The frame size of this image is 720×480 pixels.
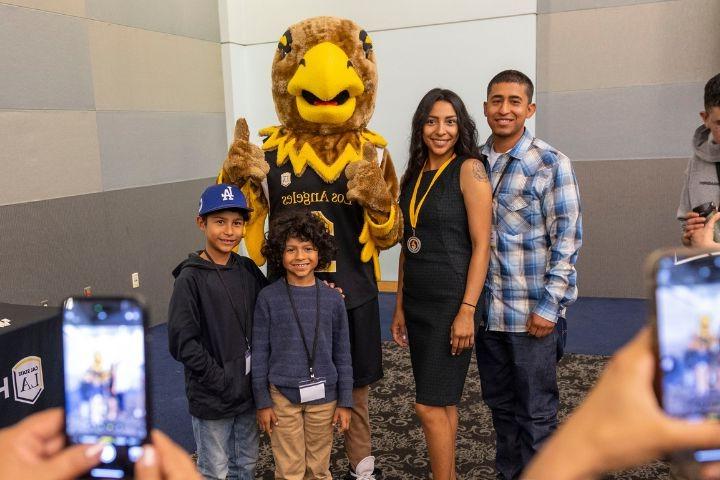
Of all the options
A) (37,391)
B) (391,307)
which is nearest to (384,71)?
(391,307)

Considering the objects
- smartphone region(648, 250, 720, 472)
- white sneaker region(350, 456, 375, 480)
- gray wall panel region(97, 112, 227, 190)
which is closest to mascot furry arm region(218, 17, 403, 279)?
white sneaker region(350, 456, 375, 480)

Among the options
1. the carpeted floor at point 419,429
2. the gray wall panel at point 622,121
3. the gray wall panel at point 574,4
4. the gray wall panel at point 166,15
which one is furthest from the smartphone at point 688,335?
the gray wall panel at point 574,4

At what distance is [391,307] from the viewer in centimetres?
566

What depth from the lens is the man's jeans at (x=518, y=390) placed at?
7.75 ft

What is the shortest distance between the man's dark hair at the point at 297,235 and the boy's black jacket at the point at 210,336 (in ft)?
0.57

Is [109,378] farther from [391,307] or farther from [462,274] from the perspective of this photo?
[391,307]

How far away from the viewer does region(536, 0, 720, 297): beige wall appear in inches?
201

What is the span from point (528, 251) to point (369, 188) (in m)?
0.69

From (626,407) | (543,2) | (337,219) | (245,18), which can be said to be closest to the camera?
(626,407)

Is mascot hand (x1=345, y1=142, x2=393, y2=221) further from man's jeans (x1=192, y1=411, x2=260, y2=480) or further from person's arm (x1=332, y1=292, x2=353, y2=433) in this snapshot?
man's jeans (x1=192, y1=411, x2=260, y2=480)

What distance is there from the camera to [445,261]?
7.43 ft

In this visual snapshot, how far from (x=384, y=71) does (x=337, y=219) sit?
12.6 feet

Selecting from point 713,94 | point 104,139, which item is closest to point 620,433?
point 713,94

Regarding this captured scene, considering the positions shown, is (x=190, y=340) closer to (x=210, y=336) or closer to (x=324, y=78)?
(x=210, y=336)
